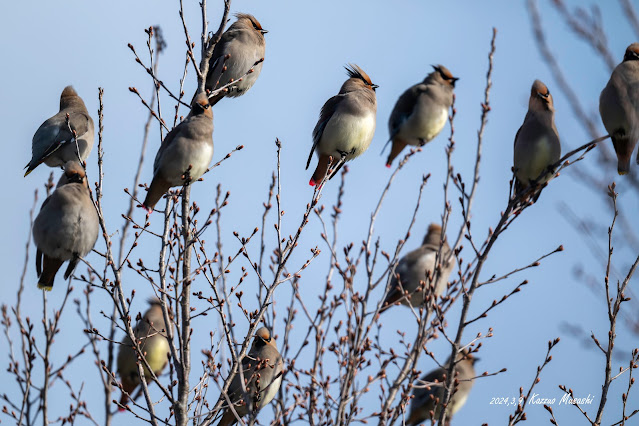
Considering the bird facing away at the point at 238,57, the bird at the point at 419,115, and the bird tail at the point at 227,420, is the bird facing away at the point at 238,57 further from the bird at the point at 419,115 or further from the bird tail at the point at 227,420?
the bird tail at the point at 227,420

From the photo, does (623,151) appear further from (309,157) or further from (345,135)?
(309,157)

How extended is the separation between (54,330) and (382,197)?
2.24m

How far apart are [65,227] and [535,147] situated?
115 inches

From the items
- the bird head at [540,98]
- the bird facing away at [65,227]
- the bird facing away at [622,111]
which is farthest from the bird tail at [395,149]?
the bird facing away at [65,227]

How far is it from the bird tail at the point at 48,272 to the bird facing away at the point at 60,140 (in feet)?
5.35

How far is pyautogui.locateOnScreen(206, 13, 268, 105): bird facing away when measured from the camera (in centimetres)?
701

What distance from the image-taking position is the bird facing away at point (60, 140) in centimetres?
752

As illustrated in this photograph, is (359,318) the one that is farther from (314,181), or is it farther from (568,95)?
(314,181)

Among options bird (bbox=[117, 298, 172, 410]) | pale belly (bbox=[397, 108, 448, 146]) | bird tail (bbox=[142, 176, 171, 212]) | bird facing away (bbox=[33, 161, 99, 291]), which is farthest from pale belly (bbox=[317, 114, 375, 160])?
bird (bbox=[117, 298, 172, 410])

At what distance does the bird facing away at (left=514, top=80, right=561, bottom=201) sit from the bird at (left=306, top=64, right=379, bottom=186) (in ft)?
5.68

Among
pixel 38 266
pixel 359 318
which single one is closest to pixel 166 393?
pixel 359 318

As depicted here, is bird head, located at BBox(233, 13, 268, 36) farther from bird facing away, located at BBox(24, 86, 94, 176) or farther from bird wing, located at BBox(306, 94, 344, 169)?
bird facing away, located at BBox(24, 86, 94, 176)

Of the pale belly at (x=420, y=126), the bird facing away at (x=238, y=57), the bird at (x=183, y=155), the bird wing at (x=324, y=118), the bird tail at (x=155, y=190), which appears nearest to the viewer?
the bird at (x=183, y=155)

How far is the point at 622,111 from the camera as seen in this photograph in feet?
18.1
